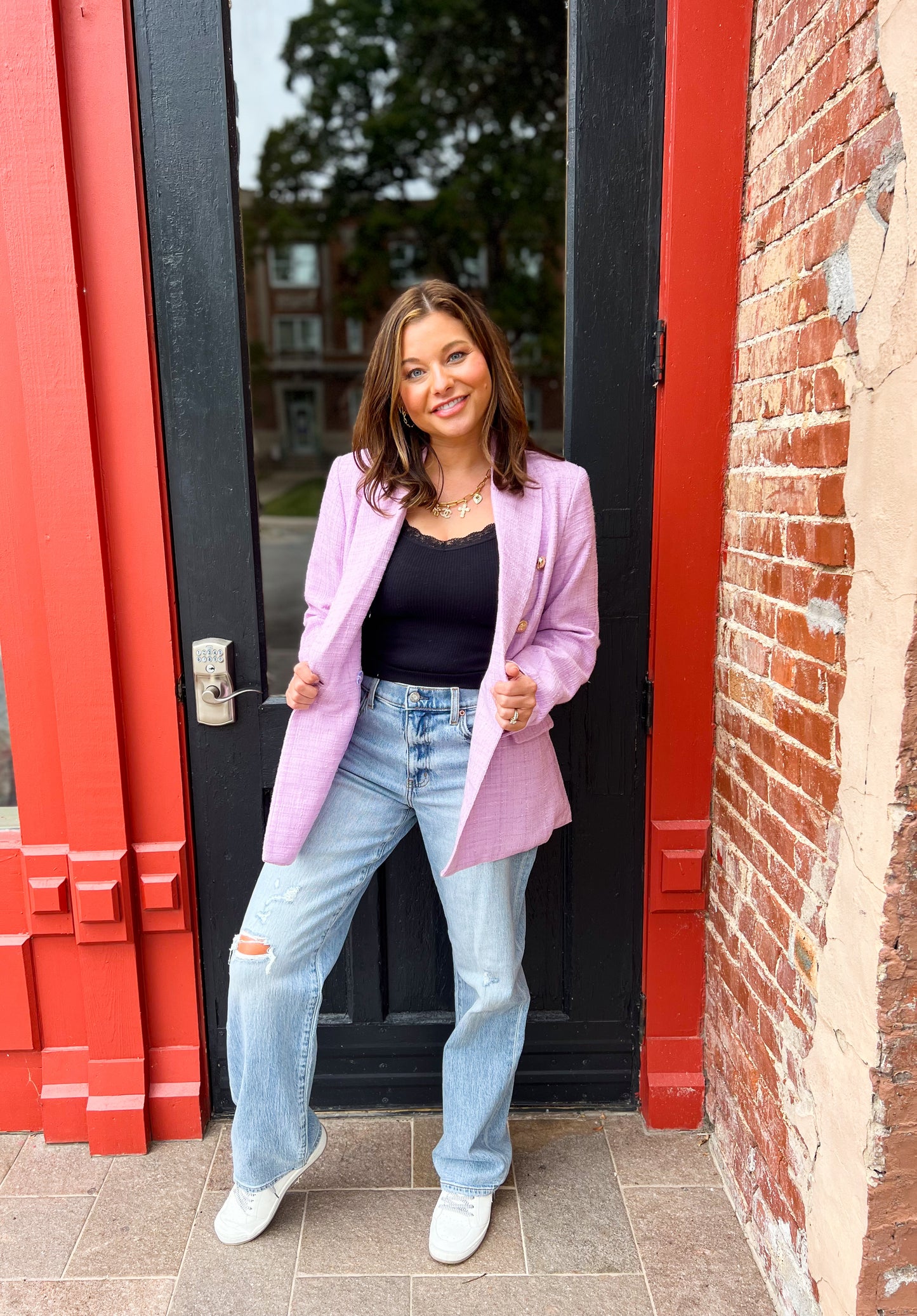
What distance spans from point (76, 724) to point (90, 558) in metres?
0.41

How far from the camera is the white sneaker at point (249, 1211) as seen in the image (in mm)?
2000

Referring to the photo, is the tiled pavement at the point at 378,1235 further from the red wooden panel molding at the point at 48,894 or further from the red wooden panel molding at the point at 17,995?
the red wooden panel molding at the point at 48,894

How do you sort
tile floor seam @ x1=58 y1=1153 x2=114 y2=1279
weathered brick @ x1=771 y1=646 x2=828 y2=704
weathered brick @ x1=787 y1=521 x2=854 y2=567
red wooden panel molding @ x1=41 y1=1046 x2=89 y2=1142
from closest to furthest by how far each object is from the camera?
weathered brick @ x1=787 y1=521 x2=854 y2=567
weathered brick @ x1=771 y1=646 x2=828 y2=704
tile floor seam @ x1=58 y1=1153 x2=114 y2=1279
red wooden panel molding @ x1=41 y1=1046 x2=89 y2=1142

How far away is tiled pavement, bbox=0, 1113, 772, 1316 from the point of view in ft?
6.12

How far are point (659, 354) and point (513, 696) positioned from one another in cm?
95

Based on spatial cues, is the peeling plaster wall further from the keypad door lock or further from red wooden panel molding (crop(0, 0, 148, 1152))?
red wooden panel molding (crop(0, 0, 148, 1152))

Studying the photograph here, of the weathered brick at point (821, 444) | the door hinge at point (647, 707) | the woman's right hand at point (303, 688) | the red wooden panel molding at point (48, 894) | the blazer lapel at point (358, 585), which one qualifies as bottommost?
the red wooden panel molding at point (48, 894)

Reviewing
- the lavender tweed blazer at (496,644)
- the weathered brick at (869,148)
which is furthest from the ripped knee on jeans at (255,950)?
the weathered brick at (869,148)

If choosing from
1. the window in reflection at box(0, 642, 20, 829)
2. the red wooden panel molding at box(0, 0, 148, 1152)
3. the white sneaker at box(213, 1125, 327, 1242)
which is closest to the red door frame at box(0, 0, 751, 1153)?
the red wooden panel molding at box(0, 0, 148, 1152)

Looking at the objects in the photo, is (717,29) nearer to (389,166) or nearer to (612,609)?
(612,609)

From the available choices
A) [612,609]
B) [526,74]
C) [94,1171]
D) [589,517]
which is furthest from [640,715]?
[526,74]

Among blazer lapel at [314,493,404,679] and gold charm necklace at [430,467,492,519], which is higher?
gold charm necklace at [430,467,492,519]

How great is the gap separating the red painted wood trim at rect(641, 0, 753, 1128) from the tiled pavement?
272mm

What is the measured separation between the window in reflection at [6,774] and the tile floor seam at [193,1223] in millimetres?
977
